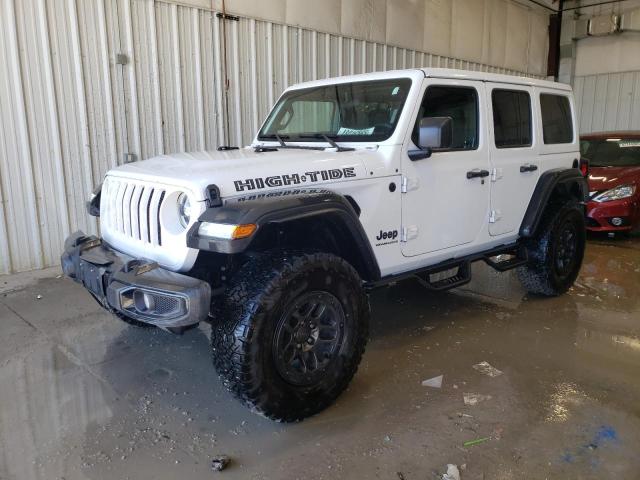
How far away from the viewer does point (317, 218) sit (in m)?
2.76

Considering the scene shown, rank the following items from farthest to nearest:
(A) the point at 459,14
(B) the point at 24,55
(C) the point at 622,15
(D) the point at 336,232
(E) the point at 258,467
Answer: (C) the point at 622,15
(A) the point at 459,14
(B) the point at 24,55
(D) the point at 336,232
(E) the point at 258,467

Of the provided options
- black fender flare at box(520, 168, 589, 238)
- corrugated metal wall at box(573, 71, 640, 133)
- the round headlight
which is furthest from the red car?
the round headlight

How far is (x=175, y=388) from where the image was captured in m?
3.15

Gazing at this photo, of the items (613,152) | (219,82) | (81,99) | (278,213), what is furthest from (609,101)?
(278,213)

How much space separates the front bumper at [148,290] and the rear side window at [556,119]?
3395 mm

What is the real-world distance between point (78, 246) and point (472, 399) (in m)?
2.49

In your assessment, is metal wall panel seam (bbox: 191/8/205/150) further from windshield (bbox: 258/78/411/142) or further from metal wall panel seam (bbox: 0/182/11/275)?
windshield (bbox: 258/78/411/142)

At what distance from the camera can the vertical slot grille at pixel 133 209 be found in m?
2.72

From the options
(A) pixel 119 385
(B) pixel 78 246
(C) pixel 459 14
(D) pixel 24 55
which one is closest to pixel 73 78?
(D) pixel 24 55

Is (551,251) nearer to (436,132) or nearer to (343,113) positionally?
(436,132)

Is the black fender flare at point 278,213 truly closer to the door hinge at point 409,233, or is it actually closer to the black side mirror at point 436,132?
the door hinge at point 409,233

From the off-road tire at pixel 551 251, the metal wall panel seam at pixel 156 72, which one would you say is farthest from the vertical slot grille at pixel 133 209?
the off-road tire at pixel 551 251

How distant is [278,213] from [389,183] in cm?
95

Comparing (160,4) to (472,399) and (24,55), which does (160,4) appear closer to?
(24,55)
